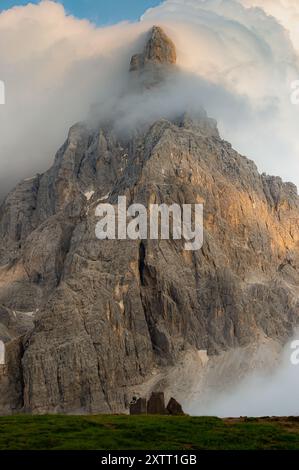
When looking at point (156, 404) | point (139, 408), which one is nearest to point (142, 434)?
point (156, 404)

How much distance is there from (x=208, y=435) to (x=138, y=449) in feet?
25.7

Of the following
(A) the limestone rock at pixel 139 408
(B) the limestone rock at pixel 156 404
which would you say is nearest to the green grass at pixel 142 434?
(B) the limestone rock at pixel 156 404

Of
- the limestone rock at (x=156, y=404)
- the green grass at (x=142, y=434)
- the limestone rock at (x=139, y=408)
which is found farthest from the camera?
the limestone rock at (x=139, y=408)

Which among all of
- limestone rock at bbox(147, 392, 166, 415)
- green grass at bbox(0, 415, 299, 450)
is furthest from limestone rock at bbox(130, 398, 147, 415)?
green grass at bbox(0, 415, 299, 450)

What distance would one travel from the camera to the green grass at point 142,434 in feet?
183

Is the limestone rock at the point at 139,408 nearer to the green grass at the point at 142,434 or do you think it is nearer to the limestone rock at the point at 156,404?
the limestone rock at the point at 156,404

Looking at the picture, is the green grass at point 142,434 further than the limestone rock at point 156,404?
No

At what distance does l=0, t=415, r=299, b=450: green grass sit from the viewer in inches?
2200

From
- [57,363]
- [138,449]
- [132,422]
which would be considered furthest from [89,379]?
[138,449]

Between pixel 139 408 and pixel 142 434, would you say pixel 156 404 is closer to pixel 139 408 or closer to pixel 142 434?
pixel 139 408
